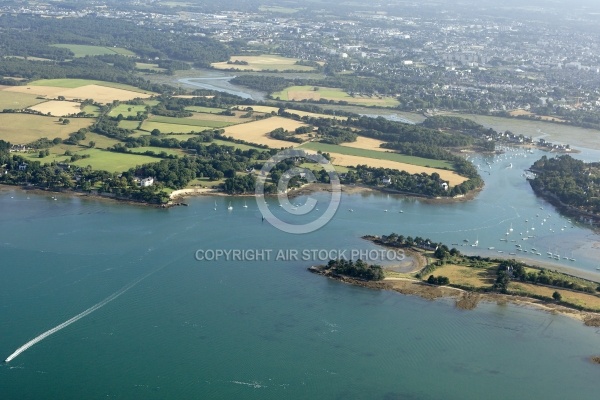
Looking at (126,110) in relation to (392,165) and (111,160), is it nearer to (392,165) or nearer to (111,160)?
(111,160)

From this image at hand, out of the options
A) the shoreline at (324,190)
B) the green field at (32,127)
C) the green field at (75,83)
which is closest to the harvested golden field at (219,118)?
the green field at (32,127)

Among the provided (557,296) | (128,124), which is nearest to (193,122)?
(128,124)

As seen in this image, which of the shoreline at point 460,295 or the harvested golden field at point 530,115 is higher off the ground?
the harvested golden field at point 530,115

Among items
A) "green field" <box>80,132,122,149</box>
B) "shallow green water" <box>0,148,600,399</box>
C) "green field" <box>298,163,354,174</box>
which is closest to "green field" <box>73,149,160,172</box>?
"green field" <box>80,132,122,149</box>

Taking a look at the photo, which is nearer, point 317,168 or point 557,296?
point 557,296

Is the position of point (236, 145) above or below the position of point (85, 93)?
below

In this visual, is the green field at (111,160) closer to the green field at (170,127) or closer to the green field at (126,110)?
the green field at (170,127)
